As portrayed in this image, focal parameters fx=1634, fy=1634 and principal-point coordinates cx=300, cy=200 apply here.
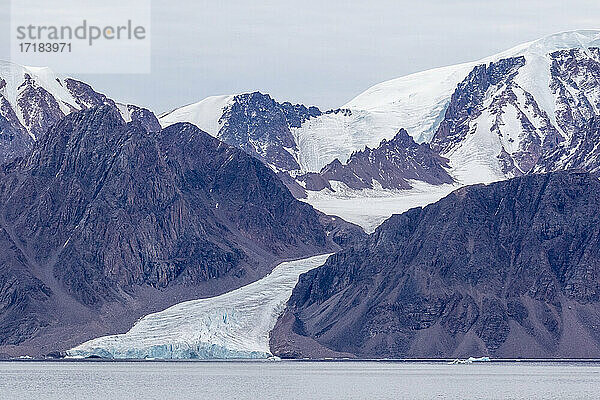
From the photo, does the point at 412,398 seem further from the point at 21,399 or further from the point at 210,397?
the point at 21,399

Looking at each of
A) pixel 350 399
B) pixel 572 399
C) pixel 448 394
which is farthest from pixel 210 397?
pixel 572 399

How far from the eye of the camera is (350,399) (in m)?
189

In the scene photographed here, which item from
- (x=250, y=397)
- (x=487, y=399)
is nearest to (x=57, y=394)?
(x=250, y=397)

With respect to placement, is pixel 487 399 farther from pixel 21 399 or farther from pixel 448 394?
pixel 21 399

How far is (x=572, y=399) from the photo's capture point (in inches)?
7402

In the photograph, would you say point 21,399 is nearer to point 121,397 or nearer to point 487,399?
point 121,397

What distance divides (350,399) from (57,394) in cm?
3650

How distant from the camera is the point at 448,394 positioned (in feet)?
653

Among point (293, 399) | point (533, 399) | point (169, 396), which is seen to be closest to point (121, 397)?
point (169, 396)

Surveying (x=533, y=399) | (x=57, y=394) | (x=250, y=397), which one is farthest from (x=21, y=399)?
(x=533, y=399)

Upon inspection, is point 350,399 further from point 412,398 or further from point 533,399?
point 533,399

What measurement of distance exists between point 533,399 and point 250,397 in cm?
3326

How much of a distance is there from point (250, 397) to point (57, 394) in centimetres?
2396

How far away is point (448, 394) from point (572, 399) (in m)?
17.2
